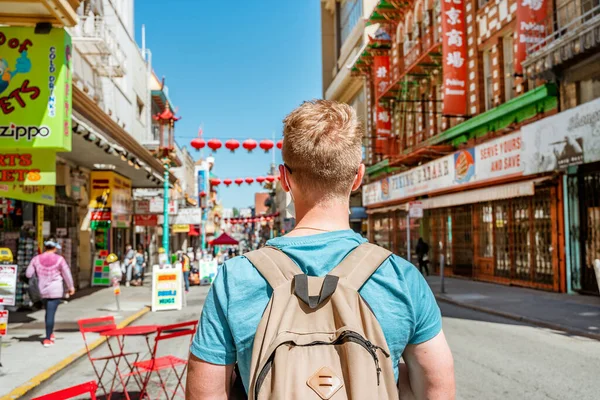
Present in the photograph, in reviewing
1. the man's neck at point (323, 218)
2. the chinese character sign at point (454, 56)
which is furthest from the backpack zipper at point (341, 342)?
the chinese character sign at point (454, 56)

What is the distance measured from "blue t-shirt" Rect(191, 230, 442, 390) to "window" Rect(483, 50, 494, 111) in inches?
830

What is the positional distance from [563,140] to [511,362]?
363 inches

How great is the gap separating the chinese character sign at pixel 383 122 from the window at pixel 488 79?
35.9 feet

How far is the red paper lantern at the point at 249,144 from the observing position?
2406 cm

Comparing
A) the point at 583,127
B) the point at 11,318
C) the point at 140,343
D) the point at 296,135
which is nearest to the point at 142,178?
the point at 11,318

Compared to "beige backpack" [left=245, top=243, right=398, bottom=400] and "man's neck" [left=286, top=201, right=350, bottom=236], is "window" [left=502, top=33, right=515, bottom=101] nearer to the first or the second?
"man's neck" [left=286, top=201, right=350, bottom=236]

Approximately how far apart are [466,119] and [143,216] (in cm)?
1596

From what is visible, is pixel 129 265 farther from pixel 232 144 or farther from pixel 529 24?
pixel 529 24

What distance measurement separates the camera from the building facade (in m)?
16.0

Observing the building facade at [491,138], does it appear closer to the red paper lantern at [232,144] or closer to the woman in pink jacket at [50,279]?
the red paper lantern at [232,144]

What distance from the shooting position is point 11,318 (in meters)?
13.7

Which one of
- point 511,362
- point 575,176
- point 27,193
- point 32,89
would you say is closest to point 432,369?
point 511,362

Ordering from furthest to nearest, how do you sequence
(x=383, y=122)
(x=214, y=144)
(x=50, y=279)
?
(x=383, y=122), (x=214, y=144), (x=50, y=279)

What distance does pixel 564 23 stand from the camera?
16688 mm
